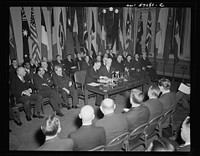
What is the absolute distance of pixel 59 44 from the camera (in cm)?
658

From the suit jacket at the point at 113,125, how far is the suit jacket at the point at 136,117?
15 centimetres

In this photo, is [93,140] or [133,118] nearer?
[93,140]

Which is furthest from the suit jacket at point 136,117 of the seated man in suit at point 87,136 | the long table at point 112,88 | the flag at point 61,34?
the flag at point 61,34

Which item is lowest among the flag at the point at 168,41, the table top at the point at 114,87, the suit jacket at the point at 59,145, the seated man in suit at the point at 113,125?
→ the suit jacket at the point at 59,145

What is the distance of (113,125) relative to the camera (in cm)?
265

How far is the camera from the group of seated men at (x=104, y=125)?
2.36 meters

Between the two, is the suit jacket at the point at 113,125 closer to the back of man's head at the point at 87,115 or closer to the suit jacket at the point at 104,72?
the back of man's head at the point at 87,115

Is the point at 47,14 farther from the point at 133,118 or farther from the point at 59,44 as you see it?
the point at 133,118

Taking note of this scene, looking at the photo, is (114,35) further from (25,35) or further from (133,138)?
(133,138)

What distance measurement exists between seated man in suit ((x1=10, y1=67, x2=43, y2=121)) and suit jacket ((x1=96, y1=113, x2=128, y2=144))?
7.80 ft

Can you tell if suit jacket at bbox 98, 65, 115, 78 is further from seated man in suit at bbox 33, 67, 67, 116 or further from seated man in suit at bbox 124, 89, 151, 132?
seated man in suit at bbox 124, 89, 151, 132
